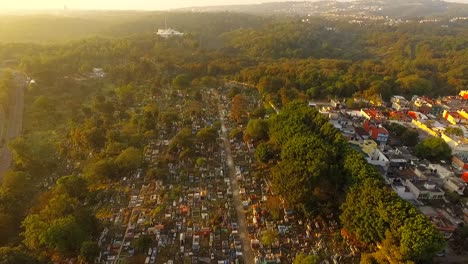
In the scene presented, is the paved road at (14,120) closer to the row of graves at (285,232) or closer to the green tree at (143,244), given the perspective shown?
the green tree at (143,244)

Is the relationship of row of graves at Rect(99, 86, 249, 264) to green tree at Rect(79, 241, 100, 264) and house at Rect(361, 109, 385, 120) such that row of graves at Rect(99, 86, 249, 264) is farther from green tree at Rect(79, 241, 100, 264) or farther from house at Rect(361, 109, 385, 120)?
house at Rect(361, 109, 385, 120)

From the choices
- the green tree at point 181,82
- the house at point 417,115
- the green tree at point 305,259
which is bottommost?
the green tree at point 305,259

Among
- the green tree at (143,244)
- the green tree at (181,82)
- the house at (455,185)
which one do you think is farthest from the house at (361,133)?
the green tree at (181,82)

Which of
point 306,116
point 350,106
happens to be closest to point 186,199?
point 306,116

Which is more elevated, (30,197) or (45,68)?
(45,68)

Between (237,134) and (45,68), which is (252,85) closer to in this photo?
(237,134)

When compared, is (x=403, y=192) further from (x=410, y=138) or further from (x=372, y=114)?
(x=372, y=114)
